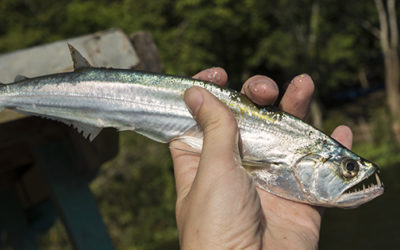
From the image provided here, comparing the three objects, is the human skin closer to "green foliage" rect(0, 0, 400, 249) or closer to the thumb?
the thumb

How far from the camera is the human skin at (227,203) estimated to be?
2.57 meters

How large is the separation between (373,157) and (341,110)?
1410 centimetres

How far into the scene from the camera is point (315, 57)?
30.6m

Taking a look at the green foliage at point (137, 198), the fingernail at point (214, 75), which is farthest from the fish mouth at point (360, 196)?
the green foliage at point (137, 198)

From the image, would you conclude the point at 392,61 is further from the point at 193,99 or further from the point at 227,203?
the point at 227,203

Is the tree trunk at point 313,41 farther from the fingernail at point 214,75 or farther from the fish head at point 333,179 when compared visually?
the fish head at point 333,179

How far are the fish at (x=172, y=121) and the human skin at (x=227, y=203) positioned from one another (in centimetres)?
14

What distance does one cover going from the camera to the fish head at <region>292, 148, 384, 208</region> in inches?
111

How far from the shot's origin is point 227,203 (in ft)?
8.61

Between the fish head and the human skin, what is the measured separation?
329 mm

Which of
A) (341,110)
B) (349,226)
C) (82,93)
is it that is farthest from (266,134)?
(341,110)

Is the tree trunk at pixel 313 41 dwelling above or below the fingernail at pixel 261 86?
below

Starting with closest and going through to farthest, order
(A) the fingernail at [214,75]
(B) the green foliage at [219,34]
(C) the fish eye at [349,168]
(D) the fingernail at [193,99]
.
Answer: (D) the fingernail at [193,99]
(C) the fish eye at [349,168]
(A) the fingernail at [214,75]
(B) the green foliage at [219,34]

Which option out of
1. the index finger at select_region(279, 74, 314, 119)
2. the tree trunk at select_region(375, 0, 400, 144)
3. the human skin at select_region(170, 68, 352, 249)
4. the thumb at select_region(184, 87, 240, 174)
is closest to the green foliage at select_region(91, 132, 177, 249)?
the index finger at select_region(279, 74, 314, 119)
